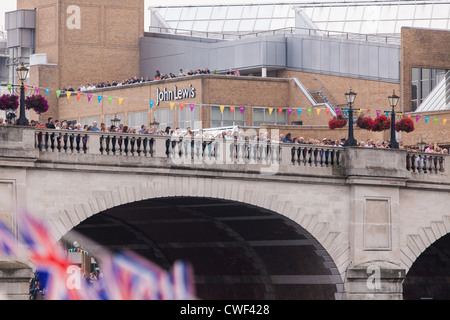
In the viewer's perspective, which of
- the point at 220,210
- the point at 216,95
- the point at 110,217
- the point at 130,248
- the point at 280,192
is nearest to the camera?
the point at 280,192

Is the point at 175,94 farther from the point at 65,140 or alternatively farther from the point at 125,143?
the point at 65,140

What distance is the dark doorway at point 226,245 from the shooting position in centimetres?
4597

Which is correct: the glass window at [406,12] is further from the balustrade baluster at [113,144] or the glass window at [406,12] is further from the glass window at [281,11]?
the balustrade baluster at [113,144]

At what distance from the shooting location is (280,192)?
141 feet

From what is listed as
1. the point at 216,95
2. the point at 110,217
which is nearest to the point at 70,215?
the point at 110,217

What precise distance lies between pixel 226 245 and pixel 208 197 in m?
11.5

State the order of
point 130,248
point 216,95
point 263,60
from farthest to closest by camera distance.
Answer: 1. point 263,60
2. point 216,95
3. point 130,248

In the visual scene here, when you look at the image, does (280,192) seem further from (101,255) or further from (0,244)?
(101,255)

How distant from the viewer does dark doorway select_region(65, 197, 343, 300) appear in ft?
151

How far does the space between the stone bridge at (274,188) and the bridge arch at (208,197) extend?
0.03 metres

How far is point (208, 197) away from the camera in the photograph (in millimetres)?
41469

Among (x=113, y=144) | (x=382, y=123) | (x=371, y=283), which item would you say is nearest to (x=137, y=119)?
(x=382, y=123)

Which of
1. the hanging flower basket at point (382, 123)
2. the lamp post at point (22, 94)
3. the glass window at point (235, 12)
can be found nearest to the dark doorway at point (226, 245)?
the hanging flower basket at point (382, 123)

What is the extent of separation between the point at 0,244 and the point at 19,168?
243 centimetres
